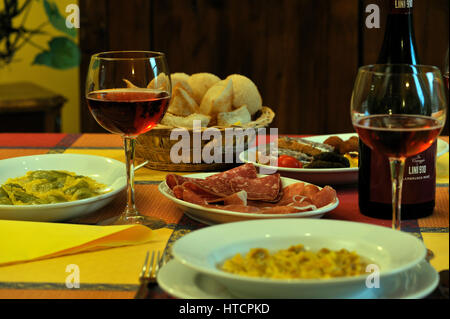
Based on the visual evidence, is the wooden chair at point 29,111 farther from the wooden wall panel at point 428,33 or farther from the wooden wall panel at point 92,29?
the wooden wall panel at point 428,33

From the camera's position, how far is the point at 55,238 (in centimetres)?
95

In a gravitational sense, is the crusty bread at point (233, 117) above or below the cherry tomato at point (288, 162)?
above

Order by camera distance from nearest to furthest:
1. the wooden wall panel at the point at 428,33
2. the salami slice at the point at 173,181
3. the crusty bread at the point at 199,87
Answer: the salami slice at the point at 173,181, the crusty bread at the point at 199,87, the wooden wall panel at the point at 428,33

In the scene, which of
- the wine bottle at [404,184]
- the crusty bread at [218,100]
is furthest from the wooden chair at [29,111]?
the wine bottle at [404,184]

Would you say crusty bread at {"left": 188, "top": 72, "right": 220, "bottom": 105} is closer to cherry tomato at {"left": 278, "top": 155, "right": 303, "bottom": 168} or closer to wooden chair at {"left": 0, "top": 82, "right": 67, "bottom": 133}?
cherry tomato at {"left": 278, "top": 155, "right": 303, "bottom": 168}

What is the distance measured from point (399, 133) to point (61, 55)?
10.2 feet

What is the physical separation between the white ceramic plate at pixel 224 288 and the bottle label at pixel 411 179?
1.06 ft

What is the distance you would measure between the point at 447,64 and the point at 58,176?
0.77 meters

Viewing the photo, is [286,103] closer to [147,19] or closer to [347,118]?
[347,118]

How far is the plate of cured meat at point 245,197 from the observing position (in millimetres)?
1001

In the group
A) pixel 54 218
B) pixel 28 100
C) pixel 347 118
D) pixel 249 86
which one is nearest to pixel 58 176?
pixel 54 218

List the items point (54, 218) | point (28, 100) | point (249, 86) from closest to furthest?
point (54, 218) → point (249, 86) → point (28, 100)

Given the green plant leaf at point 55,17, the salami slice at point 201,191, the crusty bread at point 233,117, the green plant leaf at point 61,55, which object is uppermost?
the green plant leaf at point 55,17
